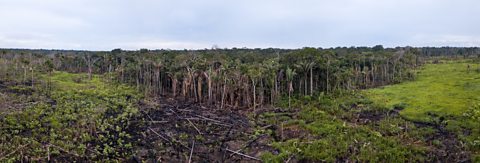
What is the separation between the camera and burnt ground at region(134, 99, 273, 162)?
2498 centimetres

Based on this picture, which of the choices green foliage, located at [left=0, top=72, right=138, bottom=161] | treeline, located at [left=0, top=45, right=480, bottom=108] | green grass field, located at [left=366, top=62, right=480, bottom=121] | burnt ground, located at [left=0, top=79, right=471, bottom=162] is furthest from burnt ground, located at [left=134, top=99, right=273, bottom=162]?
green grass field, located at [left=366, top=62, right=480, bottom=121]

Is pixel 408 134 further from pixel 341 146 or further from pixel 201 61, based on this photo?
pixel 201 61

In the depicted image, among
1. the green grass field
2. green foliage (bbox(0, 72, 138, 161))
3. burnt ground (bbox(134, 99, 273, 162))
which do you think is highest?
the green grass field

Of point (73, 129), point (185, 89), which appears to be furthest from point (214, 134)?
point (185, 89)

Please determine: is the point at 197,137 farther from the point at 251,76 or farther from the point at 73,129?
the point at 251,76

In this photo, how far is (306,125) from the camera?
31406mm

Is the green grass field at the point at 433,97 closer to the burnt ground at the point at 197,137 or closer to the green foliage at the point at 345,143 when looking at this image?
the green foliage at the point at 345,143

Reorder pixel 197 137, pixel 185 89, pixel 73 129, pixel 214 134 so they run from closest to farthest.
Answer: pixel 73 129 → pixel 197 137 → pixel 214 134 → pixel 185 89

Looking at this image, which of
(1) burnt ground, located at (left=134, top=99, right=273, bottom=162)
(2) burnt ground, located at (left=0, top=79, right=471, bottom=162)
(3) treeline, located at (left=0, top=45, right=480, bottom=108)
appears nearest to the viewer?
(2) burnt ground, located at (left=0, top=79, right=471, bottom=162)

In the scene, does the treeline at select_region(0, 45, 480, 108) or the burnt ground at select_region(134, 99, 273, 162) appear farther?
the treeline at select_region(0, 45, 480, 108)

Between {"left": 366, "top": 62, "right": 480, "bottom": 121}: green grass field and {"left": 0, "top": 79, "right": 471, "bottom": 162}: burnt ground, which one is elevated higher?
{"left": 366, "top": 62, "right": 480, "bottom": 121}: green grass field

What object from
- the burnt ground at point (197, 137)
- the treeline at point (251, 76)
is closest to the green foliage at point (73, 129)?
the burnt ground at point (197, 137)

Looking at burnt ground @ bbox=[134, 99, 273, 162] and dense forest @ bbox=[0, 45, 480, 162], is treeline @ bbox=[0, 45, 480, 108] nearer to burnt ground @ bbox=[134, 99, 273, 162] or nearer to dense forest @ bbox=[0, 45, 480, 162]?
dense forest @ bbox=[0, 45, 480, 162]

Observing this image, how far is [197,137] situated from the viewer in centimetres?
2922
